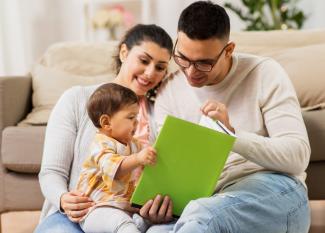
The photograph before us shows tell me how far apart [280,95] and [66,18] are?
298 cm

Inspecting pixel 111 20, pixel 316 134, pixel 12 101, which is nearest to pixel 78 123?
pixel 12 101

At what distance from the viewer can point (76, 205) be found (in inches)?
59.5

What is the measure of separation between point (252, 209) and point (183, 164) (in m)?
0.20

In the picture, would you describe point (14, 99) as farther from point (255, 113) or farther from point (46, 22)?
point (46, 22)

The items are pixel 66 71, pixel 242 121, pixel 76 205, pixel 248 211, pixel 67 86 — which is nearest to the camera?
pixel 248 211

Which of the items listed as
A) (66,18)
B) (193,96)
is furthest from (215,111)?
(66,18)

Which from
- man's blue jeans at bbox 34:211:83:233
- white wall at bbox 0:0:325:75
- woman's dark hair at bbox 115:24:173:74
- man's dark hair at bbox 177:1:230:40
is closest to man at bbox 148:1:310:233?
man's dark hair at bbox 177:1:230:40

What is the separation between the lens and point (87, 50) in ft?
8.66

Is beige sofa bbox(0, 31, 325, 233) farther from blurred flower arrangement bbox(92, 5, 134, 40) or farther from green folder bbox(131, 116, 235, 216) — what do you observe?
blurred flower arrangement bbox(92, 5, 134, 40)

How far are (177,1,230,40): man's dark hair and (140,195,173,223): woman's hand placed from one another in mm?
449

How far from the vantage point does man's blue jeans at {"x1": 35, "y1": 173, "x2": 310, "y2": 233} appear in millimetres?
1276

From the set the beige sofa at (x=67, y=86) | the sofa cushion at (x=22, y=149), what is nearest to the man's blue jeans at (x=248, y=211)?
the beige sofa at (x=67, y=86)

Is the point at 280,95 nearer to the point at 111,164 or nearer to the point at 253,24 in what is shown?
the point at 111,164

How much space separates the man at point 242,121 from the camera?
137cm
